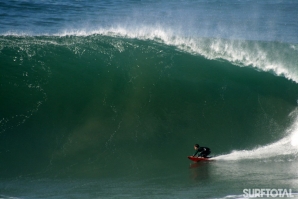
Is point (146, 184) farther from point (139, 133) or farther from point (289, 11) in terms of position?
point (289, 11)

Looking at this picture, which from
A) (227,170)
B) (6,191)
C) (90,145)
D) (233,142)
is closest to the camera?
(6,191)

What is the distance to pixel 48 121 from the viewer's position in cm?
1117

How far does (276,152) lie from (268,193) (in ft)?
9.77

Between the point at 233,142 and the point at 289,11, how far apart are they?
48.1 feet

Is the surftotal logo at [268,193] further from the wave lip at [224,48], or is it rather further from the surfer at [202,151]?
the wave lip at [224,48]

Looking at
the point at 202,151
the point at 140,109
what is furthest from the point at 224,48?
the point at 202,151

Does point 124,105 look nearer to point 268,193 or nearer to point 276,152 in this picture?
point 276,152

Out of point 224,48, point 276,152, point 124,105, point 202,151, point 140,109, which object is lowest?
point 276,152

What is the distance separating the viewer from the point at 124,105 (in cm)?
1221

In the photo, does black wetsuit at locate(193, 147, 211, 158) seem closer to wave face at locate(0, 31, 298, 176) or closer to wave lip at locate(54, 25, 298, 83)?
wave face at locate(0, 31, 298, 176)

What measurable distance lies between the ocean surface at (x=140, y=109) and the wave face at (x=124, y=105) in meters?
0.04

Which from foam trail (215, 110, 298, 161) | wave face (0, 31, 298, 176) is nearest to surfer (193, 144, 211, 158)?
foam trail (215, 110, 298, 161)

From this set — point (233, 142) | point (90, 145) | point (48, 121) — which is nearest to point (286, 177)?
point (233, 142)

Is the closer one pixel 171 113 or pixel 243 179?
pixel 243 179
